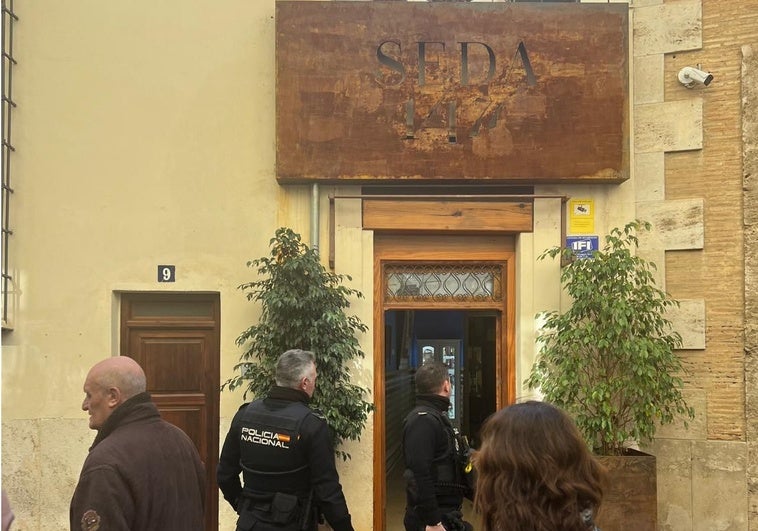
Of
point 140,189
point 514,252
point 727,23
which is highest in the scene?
point 727,23

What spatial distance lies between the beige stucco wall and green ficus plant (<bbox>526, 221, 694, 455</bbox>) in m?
0.62

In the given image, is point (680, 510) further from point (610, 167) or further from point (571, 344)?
point (610, 167)

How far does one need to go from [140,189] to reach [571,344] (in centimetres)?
379

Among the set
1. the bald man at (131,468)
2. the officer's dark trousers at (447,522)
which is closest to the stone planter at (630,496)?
the officer's dark trousers at (447,522)

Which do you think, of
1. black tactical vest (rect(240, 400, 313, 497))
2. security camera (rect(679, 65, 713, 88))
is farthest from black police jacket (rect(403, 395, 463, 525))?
security camera (rect(679, 65, 713, 88))

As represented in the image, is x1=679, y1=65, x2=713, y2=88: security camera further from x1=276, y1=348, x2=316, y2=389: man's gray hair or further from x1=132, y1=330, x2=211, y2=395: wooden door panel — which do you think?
x1=132, y1=330, x2=211, y2=395: wooden door panel

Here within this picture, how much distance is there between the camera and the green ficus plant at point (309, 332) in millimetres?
5773

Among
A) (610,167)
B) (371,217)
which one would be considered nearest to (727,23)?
A: (610,167)

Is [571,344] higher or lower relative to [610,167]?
lower

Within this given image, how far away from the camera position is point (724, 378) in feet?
20.0

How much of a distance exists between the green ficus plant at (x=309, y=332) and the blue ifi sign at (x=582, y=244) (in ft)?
6.46

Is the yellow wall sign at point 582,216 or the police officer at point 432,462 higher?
the yellow wall sign at point 582,216

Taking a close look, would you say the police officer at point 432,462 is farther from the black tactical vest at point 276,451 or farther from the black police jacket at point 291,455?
the black tactical vest at point 276,451

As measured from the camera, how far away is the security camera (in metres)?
6.13
